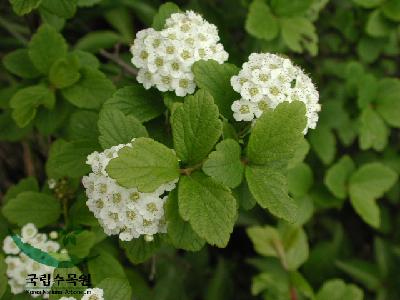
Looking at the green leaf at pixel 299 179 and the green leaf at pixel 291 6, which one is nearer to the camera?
the green leaf at pixel 291 6

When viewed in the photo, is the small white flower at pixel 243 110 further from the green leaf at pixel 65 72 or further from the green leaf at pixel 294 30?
the green leaf at pixel 294 30

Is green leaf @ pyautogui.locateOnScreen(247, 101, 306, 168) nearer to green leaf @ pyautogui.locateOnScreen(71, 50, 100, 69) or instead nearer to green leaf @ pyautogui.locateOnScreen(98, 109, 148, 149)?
green leaf @ pyautogui.locateOnScreen(98, 109, 148, 149)

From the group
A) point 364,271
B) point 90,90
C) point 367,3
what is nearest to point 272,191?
point 90,90

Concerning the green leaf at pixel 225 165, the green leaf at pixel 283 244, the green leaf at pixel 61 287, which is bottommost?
the green leaf at pixel 283 244

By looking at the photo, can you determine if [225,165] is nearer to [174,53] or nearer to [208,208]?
[208,208]

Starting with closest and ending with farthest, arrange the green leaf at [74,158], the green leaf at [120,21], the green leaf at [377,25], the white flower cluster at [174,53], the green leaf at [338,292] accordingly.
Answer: the white flower cluster at [174,53] < the green leaf at [74,158] < the green leaf at [338,292] < the green leaf at [377,25] < the green leaf at [120,21]

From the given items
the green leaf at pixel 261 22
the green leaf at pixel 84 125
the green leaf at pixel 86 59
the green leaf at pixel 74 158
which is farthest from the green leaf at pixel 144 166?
the green leaf at pixel 261 22

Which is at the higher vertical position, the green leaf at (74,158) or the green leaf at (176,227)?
the green leaf at (176,227)
